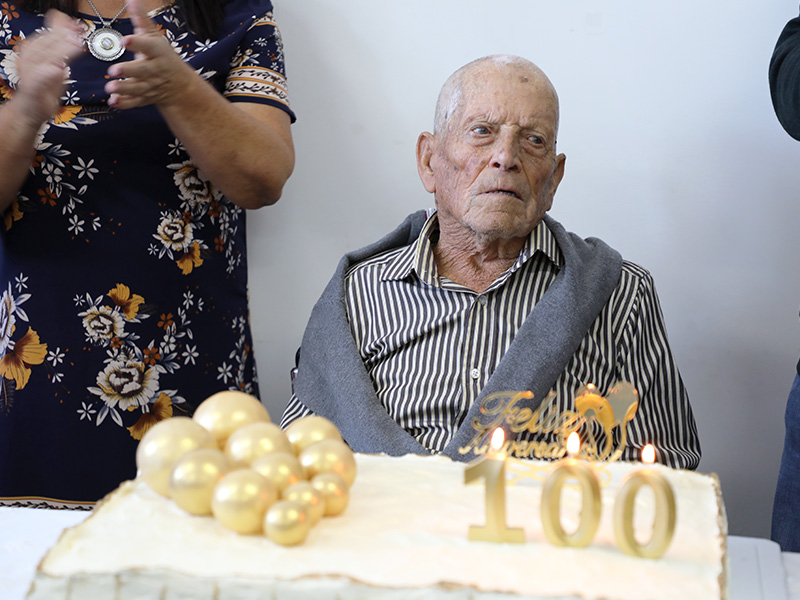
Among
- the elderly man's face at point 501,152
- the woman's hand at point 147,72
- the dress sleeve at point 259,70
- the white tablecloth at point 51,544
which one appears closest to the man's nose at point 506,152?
the elderly man's face at point 501,152

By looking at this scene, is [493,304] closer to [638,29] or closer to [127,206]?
[127,206]

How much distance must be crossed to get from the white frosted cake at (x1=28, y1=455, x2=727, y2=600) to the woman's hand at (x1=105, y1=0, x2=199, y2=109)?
27.5 inches

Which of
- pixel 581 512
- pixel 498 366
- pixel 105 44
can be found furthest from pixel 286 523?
pixel 105 44

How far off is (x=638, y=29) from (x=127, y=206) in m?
1.24

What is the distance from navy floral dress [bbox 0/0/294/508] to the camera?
5.08ft

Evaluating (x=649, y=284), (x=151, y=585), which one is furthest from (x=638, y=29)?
(x=151, y=585)

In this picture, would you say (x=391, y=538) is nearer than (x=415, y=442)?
Yes

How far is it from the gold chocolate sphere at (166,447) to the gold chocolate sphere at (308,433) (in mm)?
90

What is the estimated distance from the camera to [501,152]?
5.29 ft

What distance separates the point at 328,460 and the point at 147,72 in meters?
0.77

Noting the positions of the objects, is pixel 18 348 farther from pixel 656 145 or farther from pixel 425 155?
pixel 656 145

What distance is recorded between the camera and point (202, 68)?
1.58 meters

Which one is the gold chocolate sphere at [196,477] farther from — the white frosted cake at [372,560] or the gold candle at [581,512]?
the gold candle at [581,512]

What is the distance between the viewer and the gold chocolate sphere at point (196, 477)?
32.1 inches
